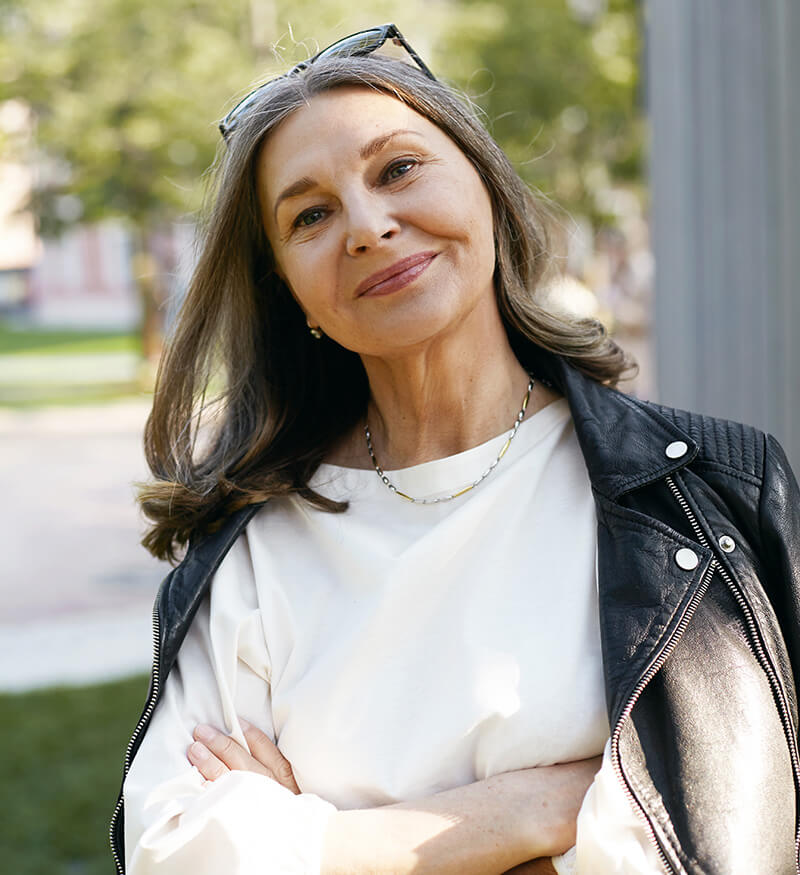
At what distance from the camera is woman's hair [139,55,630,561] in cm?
196

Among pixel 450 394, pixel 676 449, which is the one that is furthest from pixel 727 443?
pixel 450 394

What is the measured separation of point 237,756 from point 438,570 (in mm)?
417

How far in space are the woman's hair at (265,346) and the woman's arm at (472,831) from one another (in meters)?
0.55

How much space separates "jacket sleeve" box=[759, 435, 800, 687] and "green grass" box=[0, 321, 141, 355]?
2806 cm

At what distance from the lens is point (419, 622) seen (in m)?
1.88

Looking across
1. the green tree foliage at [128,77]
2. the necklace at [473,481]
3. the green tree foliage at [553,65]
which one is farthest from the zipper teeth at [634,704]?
the green tree foliage at [553,65]

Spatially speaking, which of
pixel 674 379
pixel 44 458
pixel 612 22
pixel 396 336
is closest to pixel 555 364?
pixel 396 336

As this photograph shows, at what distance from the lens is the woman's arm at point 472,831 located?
1.71 meters

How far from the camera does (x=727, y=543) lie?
5.69ft

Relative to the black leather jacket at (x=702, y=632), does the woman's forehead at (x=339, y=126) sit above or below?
above

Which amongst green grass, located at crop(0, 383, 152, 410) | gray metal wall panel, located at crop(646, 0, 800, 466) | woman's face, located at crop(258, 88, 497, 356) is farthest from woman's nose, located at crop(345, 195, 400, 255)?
green grass, located at crop(0, 383, 152, 410)

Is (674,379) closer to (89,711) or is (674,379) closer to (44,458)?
(89,711)

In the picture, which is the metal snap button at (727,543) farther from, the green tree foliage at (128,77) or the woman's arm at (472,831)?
the green tree foliage at (128,77)

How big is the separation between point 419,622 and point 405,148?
74cm
